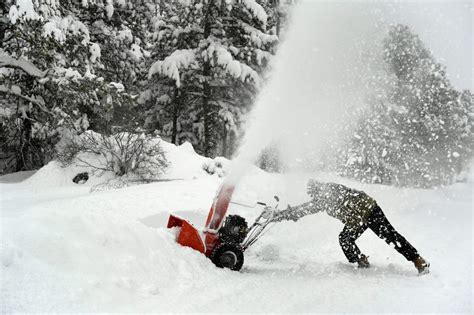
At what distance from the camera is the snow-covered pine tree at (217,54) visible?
1845 cm

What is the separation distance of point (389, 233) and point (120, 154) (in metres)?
8.75

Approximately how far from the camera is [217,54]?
18375 mm

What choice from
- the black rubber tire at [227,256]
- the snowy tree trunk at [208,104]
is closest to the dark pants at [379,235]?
the black rubber tire at [227,256]

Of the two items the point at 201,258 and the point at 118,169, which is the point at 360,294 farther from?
the point at 118,169

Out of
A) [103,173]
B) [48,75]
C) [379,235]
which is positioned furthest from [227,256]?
[48,75]

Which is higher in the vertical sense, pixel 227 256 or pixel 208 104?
pixel 208 104

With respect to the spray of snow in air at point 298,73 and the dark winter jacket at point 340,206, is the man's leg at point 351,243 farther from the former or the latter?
the spray of snow in air at point 298,73

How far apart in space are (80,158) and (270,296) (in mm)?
10165

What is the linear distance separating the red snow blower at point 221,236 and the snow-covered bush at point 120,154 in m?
6.73

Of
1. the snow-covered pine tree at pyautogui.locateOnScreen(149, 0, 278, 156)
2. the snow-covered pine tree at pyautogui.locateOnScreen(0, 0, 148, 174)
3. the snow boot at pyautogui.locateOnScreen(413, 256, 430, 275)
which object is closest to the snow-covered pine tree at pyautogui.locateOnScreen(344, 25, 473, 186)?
the snow-covered pine tree at pyautogui.locateOnScreen(149, 0, 278, 156)

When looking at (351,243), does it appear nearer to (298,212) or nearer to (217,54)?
(298,212)

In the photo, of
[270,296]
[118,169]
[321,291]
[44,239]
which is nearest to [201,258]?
[270,296]

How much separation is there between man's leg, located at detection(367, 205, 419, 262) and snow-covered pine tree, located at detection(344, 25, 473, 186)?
23.7m

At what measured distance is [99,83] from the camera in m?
11.9
